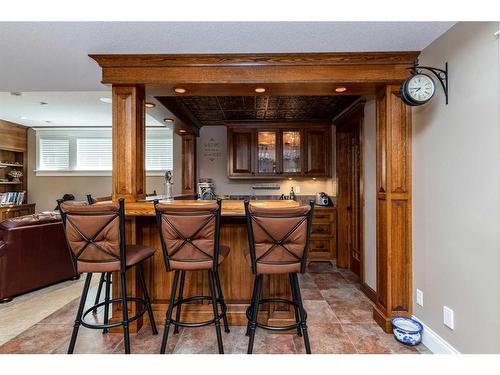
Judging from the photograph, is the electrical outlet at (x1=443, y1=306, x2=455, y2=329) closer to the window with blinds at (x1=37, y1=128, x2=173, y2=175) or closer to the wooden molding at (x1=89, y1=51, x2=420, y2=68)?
the wooden molding at (x1=89, y1=51, x2=420, y2=68)

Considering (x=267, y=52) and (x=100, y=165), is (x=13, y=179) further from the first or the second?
(x=267, y=52)

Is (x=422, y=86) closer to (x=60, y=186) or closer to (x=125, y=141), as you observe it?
(x=125, y=141)

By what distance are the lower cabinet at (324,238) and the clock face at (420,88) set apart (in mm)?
2433

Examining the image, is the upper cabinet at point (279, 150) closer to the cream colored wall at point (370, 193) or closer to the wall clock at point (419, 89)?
the cream colored wall at point (370, 193)

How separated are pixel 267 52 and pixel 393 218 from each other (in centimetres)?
178

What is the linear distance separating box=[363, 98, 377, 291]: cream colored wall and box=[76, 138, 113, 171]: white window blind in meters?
5.21

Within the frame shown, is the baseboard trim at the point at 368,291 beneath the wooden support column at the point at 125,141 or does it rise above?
beneath

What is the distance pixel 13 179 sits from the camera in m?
5.73

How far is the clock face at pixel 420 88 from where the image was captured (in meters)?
2.00

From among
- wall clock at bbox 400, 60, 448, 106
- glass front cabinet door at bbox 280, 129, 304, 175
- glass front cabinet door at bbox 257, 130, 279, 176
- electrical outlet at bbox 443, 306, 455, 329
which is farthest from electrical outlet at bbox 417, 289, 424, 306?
glass front cabinet door at bbox 257, 130, 279, 176

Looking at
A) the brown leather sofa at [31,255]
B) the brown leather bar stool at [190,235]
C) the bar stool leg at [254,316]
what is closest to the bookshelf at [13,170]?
the brown leather sofa at [31,255]
